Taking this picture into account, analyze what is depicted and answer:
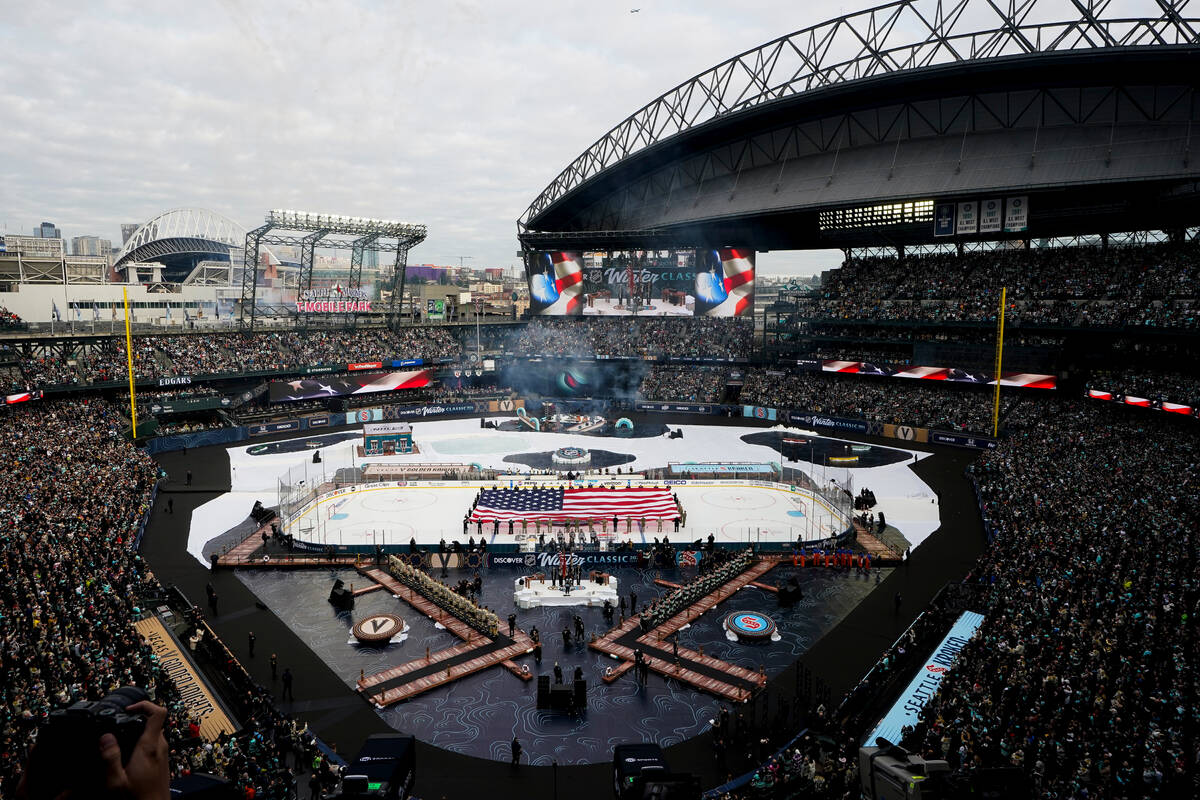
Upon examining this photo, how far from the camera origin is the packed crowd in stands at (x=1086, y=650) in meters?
16.4

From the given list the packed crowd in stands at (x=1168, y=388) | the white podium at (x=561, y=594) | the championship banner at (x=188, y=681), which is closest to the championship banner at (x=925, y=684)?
the white podium at (x=561, y=594)

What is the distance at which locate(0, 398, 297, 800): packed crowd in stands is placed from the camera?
18.0 meters

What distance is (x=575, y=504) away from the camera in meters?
42.2

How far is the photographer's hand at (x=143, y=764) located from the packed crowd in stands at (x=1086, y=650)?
27.3 feet

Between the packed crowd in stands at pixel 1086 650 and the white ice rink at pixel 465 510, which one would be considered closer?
the packed crowd in stands at pixel 1086 650

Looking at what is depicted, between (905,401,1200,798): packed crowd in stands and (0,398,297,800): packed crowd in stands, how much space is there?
1734 cm

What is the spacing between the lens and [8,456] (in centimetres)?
4356

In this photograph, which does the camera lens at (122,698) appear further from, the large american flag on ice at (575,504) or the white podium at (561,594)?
the large american flag on ice at (575,504)

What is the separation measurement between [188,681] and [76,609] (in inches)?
176

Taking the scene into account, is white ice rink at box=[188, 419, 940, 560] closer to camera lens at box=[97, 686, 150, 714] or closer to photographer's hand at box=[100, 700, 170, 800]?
camera lens at box=[97, 686, 150, 714]

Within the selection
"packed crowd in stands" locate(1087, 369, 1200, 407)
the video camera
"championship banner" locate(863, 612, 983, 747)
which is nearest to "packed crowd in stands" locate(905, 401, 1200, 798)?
"championship banner" locate(863, 612, 983, 747)

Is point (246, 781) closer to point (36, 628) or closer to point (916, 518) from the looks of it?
point (36, 628)

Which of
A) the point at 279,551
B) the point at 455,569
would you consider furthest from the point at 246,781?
the point at 279,551

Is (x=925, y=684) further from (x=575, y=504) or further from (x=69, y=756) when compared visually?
(x=69, y=756)
